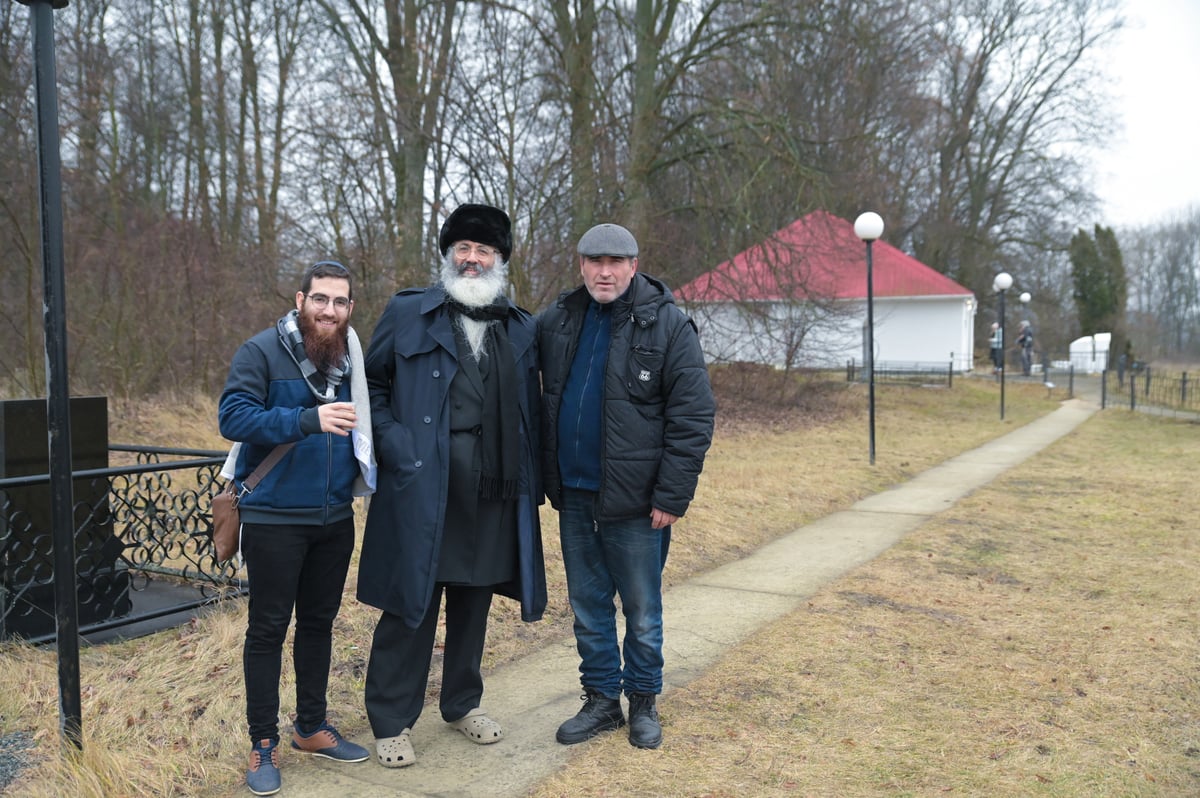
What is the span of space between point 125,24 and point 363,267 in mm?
10325

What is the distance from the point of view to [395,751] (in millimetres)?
3771

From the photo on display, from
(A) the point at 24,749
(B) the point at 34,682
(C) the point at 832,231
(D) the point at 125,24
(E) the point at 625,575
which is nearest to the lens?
(A) the point at 24,749

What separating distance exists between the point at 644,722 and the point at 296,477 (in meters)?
1.68

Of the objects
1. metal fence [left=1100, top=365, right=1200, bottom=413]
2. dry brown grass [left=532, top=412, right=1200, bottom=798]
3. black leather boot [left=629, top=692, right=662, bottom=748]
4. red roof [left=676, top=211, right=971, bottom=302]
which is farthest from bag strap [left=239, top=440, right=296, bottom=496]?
metal fence [left=1100, top=365, right=1200, bottom=413]

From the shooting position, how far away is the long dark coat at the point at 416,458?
3631 millimetres

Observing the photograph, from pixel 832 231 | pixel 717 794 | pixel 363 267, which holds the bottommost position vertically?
pixel 717 794

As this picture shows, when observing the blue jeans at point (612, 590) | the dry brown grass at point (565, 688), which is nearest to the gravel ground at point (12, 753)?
the dry brown grass at point (565, 688)

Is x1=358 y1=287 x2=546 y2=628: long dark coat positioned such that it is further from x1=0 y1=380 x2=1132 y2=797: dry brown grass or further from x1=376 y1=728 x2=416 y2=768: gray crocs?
x1=0 y1=380 x2=1132 y2=797: dry brown grass

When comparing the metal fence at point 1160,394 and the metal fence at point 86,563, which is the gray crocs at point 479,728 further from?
the metal fence at point 1160,394

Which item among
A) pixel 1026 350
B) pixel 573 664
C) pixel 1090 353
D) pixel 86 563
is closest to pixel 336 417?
pixel 573 664

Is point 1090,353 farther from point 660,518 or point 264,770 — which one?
point 264,770

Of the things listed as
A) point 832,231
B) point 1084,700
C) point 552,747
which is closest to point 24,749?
point 552,747

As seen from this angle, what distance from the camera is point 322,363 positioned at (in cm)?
358

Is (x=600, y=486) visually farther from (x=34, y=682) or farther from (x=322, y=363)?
(x=34, y=682)
